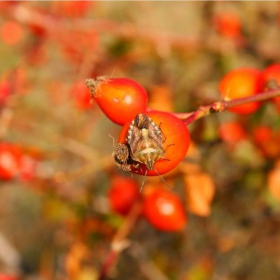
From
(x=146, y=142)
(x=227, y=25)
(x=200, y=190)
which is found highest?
(x=227, y=25)

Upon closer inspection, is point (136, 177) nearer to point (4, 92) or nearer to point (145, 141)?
point (4, 92)

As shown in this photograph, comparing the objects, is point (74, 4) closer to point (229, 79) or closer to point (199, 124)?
point (199, 124)

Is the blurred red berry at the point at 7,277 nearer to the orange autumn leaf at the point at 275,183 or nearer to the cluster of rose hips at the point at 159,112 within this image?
the orange autumn leaf at the point at 275,183

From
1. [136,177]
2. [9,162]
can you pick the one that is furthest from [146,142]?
[136,177]

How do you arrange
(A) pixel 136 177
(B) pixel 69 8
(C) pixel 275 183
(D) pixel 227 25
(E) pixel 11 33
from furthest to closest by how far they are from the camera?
(E) pixel 11 33, (B) pixel 69 8, (D) pixel 227 25, (A) pixel 136 177, (C) pixel 275 183

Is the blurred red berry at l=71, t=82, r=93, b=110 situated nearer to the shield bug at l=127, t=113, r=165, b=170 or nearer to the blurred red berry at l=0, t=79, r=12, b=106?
the blurred red berry at l=0, t=79, r=12, b=106

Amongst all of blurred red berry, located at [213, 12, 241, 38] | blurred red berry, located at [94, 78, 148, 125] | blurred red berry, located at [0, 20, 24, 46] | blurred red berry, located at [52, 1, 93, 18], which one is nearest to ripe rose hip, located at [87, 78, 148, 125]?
blurred red berry, located at [94, 78, 148, 125]

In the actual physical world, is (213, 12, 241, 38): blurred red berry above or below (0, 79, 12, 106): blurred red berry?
above
